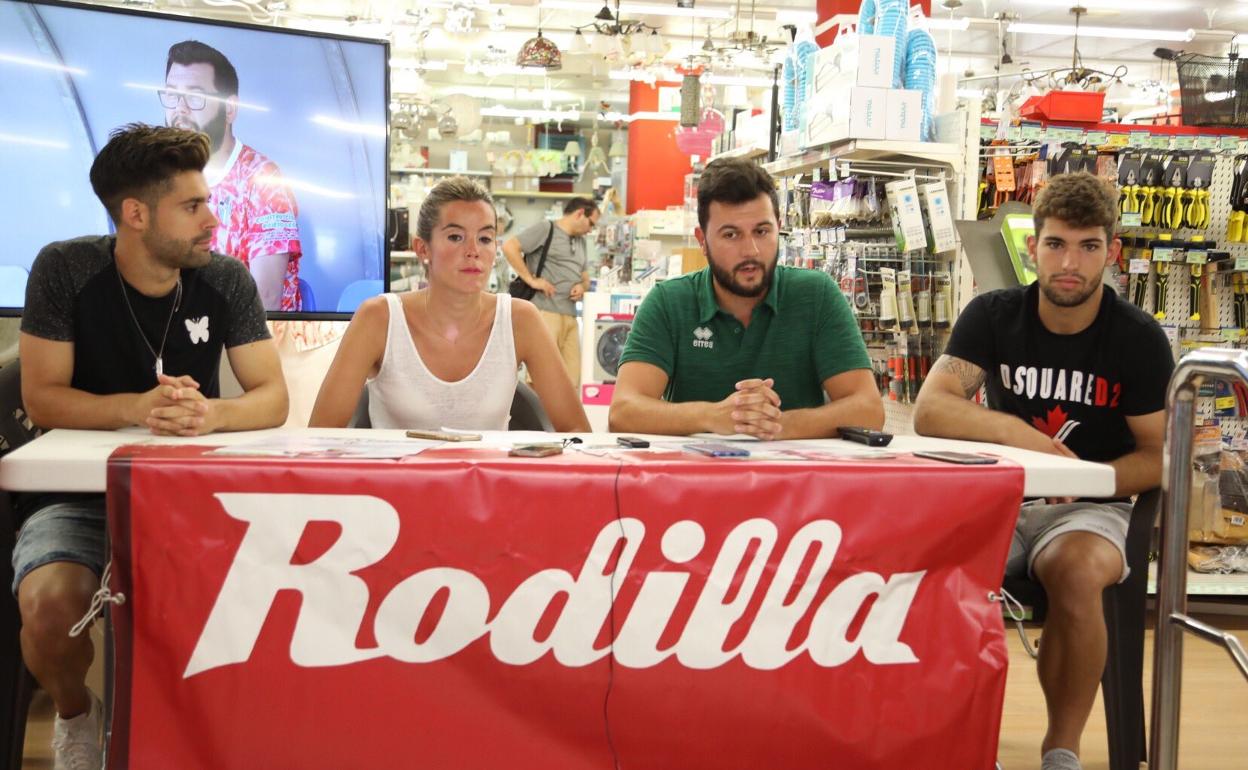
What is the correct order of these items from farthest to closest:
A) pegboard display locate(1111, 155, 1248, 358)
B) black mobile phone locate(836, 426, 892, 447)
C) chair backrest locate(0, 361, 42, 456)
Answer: pegboard display locate(1111, 155, 1248, 358)
chair backrest locate(0, 361, 42, 456)
black mobile phone locate(836, 426, 892, 447)

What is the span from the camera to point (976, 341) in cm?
308

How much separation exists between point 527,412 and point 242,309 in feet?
2.61

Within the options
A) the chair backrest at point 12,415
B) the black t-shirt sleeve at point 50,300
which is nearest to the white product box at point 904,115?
the black t-shirt sleeve at point 50,300

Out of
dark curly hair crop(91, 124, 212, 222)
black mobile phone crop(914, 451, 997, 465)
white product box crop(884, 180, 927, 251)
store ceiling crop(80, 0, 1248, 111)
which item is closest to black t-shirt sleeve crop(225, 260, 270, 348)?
dark curly hair crop(91, 124, 212, 222)

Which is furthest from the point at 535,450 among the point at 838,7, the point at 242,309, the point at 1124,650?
the point at 838,7

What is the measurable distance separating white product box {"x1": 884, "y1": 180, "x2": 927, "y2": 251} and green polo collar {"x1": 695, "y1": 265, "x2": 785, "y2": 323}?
178 centimetres

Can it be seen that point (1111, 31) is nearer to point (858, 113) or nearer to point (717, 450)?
point (858, 113)

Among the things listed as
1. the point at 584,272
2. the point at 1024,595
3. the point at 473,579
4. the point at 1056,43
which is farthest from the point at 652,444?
the point at 1056,43

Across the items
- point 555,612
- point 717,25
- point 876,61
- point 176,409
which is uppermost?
point 717,25

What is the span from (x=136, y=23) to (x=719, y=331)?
2243 millimetres

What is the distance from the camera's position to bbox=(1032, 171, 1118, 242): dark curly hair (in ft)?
9.74

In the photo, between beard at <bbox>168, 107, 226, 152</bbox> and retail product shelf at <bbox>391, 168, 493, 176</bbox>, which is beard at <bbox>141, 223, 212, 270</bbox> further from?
retail product shelf at <bbox>391, 168, 493, 176</bbox>

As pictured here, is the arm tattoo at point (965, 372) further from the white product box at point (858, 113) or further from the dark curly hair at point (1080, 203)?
the white product box at point (858, 113)

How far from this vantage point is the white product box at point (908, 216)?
4691 millimetres
